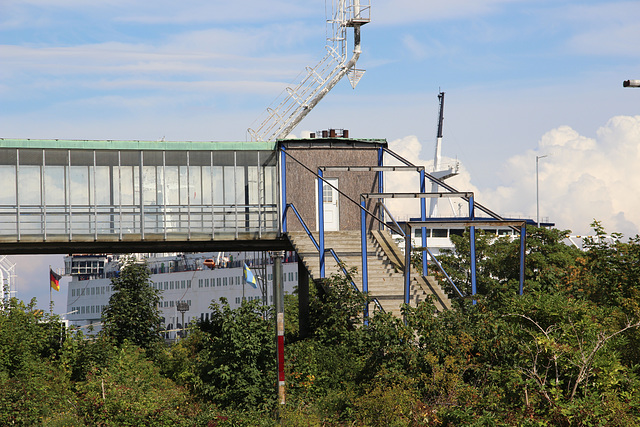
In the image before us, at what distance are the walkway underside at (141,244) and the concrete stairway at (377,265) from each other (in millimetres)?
1770

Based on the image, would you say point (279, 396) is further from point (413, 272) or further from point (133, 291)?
point (133, 291)

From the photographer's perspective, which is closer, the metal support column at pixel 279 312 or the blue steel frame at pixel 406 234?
the metal support column at pixel 279 312

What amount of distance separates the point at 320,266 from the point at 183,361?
20.0 ft

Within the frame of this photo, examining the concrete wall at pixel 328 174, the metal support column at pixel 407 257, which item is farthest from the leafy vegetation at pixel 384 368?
the concrete wall at pixel 328 174

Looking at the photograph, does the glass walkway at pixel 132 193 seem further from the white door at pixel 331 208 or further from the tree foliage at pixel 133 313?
the tree foliage at pixel 133 313

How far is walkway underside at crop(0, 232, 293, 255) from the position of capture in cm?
2738

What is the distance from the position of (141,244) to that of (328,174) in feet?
24.9

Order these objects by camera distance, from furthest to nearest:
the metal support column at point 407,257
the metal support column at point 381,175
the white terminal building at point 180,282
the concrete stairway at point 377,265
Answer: the white terminal building at point 180,282, the metal support column at point 381,175, the concrete stairway at point 377,265, the metal support column at point 407,257

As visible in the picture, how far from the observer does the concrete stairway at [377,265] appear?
23562 millimetres

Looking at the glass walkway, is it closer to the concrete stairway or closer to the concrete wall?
the concrete wall

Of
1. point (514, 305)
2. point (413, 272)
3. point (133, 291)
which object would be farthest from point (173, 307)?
point (514, 305)

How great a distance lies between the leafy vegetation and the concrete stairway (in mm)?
1419

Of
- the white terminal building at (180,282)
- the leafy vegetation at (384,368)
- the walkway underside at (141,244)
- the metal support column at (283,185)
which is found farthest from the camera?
the white terminal building at (180,282)

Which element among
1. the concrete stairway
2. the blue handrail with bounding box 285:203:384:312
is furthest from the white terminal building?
the concrete stairway
